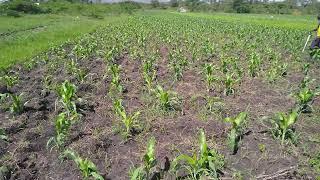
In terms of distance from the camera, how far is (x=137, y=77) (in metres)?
9.33

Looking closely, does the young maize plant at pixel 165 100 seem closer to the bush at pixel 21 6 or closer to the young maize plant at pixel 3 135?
the young maize plant at pixel 3 135

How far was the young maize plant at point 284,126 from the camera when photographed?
5301mm

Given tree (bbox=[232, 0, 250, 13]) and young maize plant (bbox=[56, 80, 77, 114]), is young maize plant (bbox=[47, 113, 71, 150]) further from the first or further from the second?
tree (bbox=[232, 0, 250, 13])

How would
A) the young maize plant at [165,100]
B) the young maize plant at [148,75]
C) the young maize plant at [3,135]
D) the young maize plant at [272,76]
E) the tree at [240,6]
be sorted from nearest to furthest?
the young maize plant at [3,135]
the young maize plant at [165,100]
the young maize plant at [148,75]
the young maize plant at [272,76]
the tree at [240,6]

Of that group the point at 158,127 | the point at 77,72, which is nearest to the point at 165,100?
the point at 158,127

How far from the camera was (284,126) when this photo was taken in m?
5.31

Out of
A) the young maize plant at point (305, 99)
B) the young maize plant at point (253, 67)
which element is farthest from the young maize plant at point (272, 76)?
the young maize plant at point (305, 99)

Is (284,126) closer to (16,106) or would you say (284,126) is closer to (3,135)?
(3,135)

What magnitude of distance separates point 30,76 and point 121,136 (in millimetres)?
4963

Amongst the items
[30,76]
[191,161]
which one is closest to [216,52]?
[30,76]

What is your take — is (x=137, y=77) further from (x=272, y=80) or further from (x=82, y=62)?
(x=272, y=80)

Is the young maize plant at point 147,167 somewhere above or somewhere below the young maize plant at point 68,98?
below

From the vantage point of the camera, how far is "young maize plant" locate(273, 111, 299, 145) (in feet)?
17.4

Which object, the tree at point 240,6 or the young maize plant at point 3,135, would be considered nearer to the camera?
the young maize plant at point 3,135
